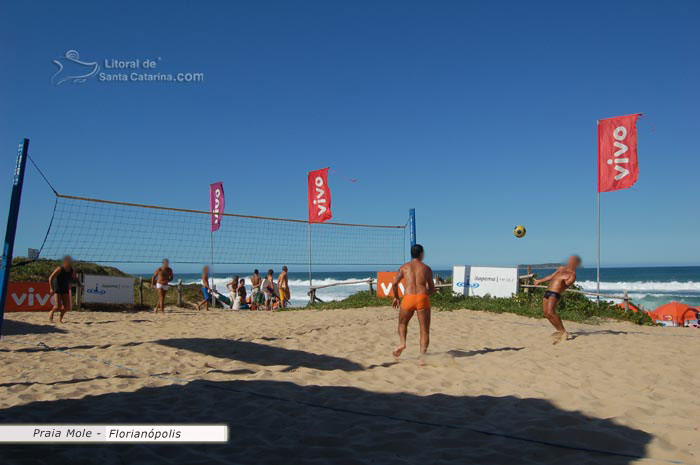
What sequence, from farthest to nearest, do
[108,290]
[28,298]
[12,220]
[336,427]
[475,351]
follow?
[108,290] → [28,298] → [475,351] → [12,220] → [336,427]

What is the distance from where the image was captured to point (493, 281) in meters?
11.9

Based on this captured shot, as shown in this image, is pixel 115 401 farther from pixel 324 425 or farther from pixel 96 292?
pixel 96 292

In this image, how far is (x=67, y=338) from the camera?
22.6 ft

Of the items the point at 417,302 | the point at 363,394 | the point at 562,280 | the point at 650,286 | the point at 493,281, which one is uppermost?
the point at 562,280

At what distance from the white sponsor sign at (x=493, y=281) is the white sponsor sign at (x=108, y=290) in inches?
376

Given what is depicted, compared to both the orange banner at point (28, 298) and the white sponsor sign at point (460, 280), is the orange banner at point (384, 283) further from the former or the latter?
the orange banner at point (28, 298)

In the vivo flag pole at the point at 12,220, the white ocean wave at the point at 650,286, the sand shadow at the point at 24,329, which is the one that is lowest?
the white ocean wave at the point at 650,286

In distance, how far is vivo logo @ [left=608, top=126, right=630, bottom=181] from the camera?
9.99 meters

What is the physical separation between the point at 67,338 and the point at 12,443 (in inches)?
187

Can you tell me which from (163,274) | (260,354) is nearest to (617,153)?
(260,354)

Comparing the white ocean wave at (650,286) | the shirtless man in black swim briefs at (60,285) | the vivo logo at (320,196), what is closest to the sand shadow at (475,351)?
the shirtless man in black swim briefs at (60,285)

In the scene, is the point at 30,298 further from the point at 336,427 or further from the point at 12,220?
the point at 336,427

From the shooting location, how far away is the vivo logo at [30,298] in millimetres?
11156

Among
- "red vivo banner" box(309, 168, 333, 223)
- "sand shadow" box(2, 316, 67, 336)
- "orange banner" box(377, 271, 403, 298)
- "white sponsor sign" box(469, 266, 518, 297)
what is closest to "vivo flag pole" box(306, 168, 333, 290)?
"red vivo banner" box(309, 168, 333, 223)
